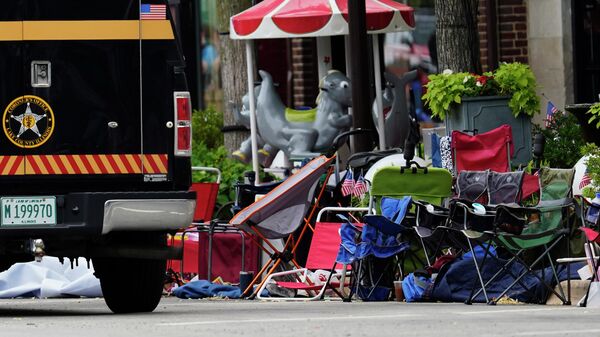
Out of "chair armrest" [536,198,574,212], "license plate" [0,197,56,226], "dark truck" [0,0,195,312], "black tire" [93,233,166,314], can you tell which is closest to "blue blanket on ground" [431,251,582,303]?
"chair armrest" [536,198,574,212]

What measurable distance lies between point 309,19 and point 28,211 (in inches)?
254

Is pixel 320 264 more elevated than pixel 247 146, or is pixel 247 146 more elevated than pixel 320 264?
pixel 247 146

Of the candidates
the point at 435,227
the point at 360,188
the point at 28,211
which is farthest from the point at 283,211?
the point at 28,211

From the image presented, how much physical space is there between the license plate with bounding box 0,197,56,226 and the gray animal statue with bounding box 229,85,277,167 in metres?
7.16

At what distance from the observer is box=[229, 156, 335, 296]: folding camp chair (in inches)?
528

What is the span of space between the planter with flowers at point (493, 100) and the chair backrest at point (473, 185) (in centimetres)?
128

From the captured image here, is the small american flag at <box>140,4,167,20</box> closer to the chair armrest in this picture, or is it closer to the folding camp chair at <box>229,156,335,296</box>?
the folding camp chair at <box>229,156,335,296</box>

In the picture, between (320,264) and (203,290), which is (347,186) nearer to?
(320,264)

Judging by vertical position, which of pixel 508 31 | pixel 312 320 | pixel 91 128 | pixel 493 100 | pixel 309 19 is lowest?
pixel 312 320

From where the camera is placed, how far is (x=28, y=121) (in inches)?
437

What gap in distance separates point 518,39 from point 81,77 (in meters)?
10.2

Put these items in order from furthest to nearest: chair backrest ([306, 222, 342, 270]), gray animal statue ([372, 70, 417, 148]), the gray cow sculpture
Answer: gray animal statue ([372, 70, 417, 148]) < the gray cow sculpture < chair backrest ([306, 222, 342, 270])

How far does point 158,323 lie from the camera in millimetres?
10562

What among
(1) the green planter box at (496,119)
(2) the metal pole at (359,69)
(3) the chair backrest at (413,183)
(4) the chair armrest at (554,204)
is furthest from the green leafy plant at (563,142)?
(4) the chair armrest at (554,204)
